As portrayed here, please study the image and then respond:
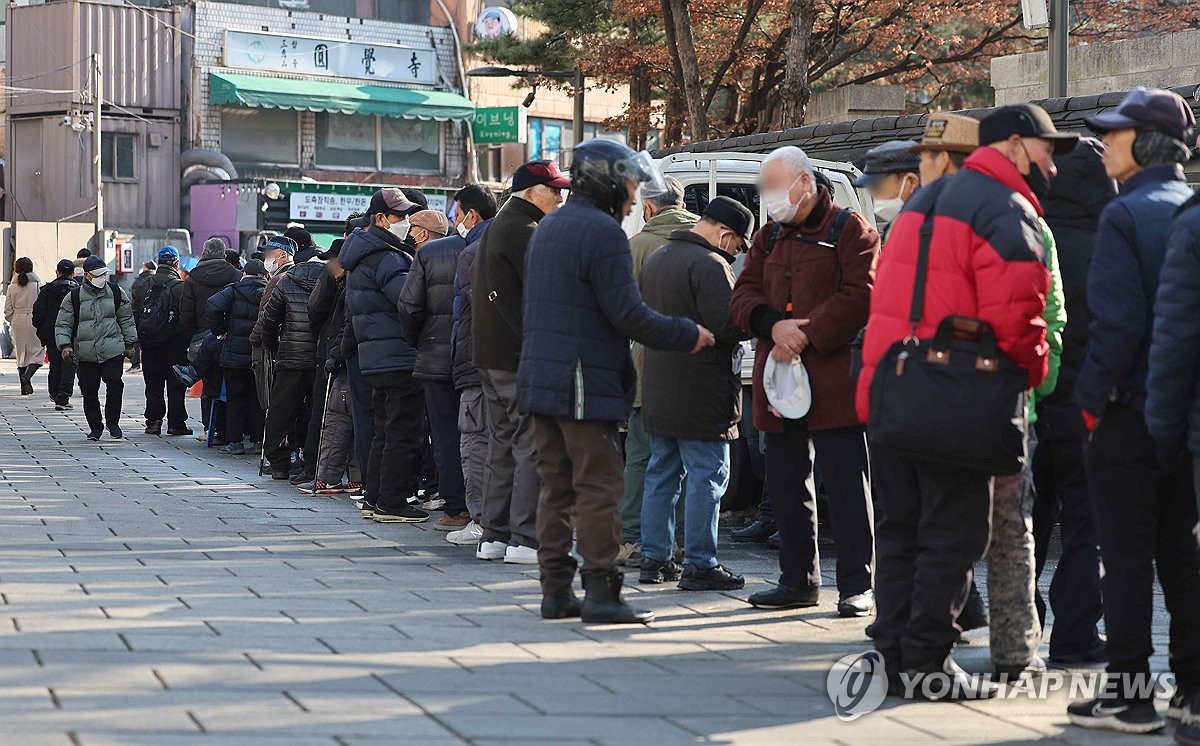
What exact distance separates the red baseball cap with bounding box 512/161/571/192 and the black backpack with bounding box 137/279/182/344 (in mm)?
9772

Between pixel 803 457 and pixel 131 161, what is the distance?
34.2m

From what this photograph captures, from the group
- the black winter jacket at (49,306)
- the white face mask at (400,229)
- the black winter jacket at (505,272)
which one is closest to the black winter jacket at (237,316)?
the white face mask at (400,229)

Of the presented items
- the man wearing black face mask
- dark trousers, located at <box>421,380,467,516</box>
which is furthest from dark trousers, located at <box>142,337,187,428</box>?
the man wearing black face mask

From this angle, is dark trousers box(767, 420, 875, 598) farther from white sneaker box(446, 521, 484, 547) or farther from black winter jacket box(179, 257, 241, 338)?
black winter jacket box(179, 257, 241, 338)

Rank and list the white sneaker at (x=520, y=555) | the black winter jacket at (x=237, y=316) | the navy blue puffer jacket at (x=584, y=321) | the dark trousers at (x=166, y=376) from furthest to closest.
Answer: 1. the dark trousers at (x=166, y=376)
2. the black winter jacket at (x=237, y=316)
3. the white sneaker at (x=520, y=555)
4. the navy blue puffer jacket at (x=584, y=321)

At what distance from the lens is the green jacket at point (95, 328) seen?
16562mm

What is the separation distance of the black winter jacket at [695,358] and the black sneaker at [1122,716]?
2831mm

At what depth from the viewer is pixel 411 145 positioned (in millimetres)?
42438

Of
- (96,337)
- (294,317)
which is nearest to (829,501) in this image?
(294,317)

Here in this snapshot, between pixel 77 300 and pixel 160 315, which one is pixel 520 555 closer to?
pixel 77 300

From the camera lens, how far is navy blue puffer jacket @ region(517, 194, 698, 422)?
6.86 metres

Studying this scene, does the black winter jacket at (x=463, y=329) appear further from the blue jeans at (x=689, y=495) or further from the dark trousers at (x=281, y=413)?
the dark trousers at (x=281, y=413)

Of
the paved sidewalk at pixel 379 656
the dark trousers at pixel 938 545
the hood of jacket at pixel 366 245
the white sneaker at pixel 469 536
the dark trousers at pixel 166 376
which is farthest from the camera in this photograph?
the dark trousers at pixel 166 376

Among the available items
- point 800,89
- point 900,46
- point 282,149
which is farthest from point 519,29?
point 800,89
